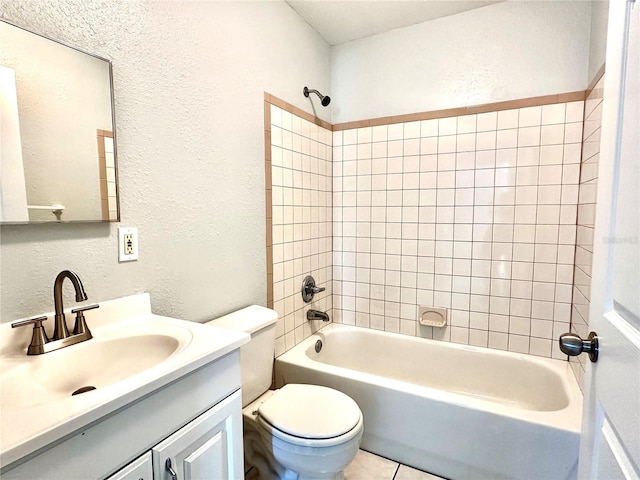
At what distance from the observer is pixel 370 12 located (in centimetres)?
200

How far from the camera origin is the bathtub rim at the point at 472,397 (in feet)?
4.58

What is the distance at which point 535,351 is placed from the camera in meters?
1.96

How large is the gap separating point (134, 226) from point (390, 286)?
170cm

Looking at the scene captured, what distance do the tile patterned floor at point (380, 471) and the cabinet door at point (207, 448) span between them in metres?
0.81

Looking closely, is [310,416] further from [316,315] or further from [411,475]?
[316,315]

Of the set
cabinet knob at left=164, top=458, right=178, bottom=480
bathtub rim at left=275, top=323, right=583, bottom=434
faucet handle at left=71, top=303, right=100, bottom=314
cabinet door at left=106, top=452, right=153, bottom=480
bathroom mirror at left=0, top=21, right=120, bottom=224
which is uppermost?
bathroom mirror at left=0, top=21, right=120, bottom=224

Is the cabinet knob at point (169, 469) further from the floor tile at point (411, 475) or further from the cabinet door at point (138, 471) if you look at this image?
the floor tile at point (411, 475)

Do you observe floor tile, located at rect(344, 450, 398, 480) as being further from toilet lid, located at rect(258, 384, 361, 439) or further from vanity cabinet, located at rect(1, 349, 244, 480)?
vanity cabinet, located at rect(1, 349, 244, 480)

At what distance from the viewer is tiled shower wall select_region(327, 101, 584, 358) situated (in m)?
1.89

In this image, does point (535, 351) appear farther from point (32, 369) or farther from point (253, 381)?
point (32, 369)

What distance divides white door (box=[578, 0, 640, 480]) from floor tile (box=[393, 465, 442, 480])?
3.35ft

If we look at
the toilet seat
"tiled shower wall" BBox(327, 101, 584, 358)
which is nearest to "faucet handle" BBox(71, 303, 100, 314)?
the toilet seat

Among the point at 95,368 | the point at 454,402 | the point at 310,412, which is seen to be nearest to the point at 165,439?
the point at 95,368

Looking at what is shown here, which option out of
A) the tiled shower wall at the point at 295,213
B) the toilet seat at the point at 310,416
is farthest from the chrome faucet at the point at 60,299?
the tiled shower wall at the point at 295,213
